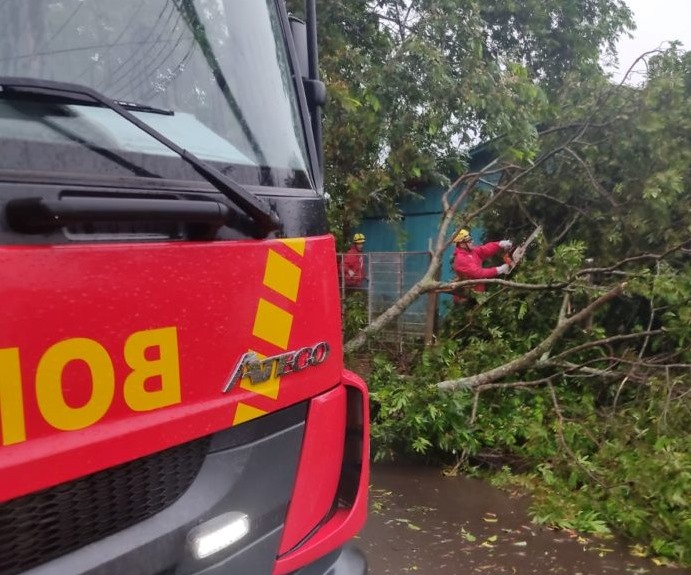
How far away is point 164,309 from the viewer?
1.34 metres

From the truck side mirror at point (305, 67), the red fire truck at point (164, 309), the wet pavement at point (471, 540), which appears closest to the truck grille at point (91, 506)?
the red fire truck at point (164, 309)

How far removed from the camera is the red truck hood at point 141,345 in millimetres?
1135

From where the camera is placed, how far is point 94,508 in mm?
1288

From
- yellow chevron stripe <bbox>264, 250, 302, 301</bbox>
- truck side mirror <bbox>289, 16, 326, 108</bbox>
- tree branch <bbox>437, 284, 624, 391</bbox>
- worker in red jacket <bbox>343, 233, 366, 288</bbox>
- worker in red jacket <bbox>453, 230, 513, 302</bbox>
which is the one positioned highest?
truck side mirror <bbox>289, 16, 326, 108</bbox>

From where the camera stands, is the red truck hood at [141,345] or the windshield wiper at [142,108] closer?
the red truck hood at [141,345]

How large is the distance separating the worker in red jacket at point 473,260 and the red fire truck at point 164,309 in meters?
4.43

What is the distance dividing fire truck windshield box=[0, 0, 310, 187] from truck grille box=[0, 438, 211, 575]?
0.60 m

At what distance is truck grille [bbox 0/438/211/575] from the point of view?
118 cm

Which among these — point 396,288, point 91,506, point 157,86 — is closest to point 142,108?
point 157,86

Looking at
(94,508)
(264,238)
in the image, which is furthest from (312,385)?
(94,508)

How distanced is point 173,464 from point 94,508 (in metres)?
0.19

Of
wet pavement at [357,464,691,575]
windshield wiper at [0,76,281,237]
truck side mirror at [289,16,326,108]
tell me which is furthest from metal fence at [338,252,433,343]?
windshield wiper at [0,76,281,237]

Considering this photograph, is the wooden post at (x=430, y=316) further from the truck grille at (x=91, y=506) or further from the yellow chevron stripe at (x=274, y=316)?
the truck grille at (x=91, y=506)

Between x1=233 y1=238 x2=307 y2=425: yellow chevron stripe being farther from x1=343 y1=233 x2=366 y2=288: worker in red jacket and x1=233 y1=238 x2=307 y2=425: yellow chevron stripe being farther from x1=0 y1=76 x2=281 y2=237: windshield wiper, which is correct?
x1=343 y1=233 x2=366 y2=288: worker in red jacket
